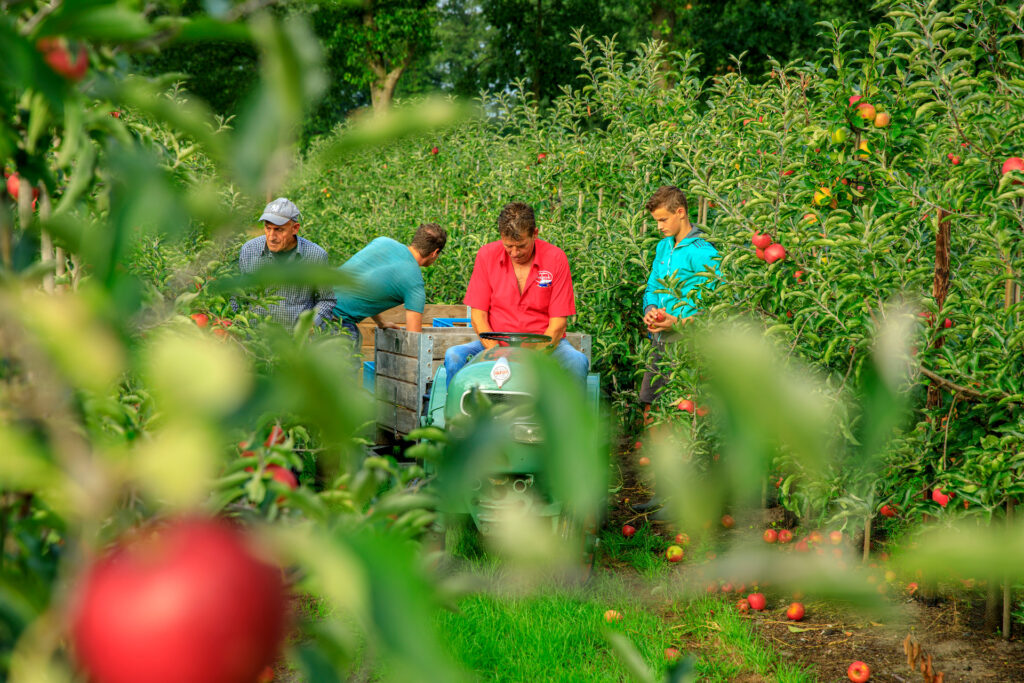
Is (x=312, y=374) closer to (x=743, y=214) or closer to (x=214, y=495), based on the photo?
(x=214, y=495)

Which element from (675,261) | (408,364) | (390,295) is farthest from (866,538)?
(390,295)

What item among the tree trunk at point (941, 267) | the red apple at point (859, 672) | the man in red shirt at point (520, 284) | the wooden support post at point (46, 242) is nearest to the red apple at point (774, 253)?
the tree trunk at point (941, 267)

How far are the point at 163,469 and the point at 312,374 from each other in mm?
77

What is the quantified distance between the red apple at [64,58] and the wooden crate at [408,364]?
4.29 meters

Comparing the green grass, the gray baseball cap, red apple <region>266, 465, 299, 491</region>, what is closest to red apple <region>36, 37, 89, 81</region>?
red apple <region>266, 465, 299, 491</region>

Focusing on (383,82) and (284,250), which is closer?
(284,250)

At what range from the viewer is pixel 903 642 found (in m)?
3.27

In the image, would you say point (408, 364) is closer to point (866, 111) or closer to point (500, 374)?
point (500, 374)

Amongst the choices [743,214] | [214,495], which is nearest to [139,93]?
[214,495]

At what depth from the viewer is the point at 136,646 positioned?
0.33 metres

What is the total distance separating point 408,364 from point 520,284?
1.00 metres

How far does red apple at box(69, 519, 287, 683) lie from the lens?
329 mm

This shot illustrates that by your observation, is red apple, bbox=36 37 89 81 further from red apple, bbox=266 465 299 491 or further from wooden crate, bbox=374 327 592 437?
wooden crate, bbox=374 327 592 437

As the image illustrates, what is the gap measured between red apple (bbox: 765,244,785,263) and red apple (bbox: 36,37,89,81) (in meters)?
3.07
